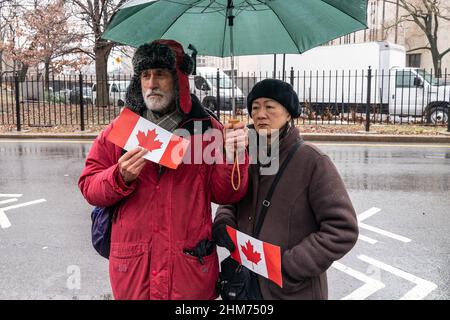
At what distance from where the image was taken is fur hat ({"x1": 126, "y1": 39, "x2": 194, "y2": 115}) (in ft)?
7.09

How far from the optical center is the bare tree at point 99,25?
1709cm

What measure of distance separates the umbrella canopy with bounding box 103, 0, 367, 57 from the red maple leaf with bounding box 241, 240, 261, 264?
3.22ft

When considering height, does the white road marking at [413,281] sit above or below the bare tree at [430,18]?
below

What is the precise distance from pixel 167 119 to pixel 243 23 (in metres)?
0.95

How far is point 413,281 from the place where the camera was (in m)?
4.04

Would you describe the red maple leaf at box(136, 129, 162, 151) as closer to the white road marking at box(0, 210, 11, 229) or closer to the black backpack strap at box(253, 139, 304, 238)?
the black backpack strap at box(253, 139, 304, 238)

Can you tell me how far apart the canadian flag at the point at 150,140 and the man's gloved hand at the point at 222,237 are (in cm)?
42

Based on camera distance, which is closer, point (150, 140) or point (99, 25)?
point (150, 140)

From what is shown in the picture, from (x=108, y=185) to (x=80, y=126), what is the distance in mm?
13661

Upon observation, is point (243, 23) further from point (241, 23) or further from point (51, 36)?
point (51, 36)

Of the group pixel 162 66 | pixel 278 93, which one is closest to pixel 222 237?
pixel 278 93

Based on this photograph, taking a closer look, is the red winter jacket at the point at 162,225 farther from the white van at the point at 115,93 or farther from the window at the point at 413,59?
the window at the point at 413,59

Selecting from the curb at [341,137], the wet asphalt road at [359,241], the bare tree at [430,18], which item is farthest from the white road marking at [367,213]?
the bare tree at [430,18]

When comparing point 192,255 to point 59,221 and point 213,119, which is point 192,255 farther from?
point 59,221
